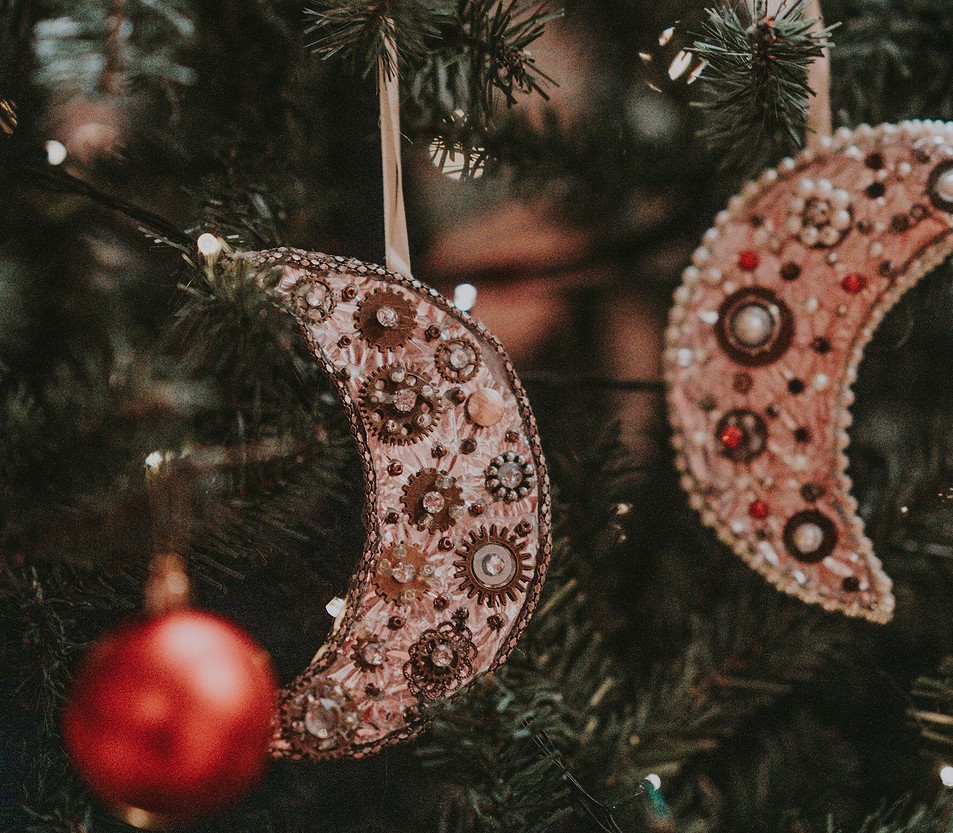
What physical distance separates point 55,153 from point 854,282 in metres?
0.51

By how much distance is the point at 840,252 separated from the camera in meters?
0.53

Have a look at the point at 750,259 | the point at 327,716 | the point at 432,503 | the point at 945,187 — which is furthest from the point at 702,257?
the point at 327,716

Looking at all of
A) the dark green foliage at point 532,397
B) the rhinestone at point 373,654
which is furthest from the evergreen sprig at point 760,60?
the rhinestone at point 373,654

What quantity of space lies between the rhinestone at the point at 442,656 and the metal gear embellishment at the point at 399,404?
112 millimetres

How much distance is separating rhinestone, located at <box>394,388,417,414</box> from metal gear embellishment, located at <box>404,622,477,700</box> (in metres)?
0.12

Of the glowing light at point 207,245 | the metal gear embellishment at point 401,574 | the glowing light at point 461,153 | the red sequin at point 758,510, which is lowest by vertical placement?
the metal gear embellishment at point 401,574

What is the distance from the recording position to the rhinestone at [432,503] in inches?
17.5

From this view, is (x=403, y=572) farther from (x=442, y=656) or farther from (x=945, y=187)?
(x=945, y=187)

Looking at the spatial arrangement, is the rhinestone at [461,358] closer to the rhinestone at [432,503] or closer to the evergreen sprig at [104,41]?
the rhinestone at [432,503]

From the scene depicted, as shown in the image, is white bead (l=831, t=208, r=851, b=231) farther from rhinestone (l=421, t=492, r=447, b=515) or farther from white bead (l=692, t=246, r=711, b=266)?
rhinestone (l=421, t=492, r=447, b=515)

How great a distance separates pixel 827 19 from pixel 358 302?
1.36 ft

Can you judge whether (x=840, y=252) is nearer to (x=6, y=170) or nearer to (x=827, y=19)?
(x=827, y=19)

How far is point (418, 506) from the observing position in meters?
0.45

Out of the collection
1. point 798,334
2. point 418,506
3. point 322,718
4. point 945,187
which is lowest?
point 322,718
